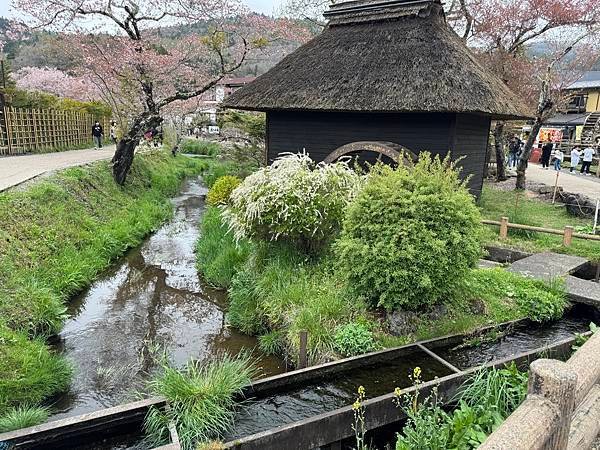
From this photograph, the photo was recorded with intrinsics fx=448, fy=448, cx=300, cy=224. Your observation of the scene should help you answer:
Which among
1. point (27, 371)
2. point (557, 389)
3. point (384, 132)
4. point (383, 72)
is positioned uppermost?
point (383, 72)

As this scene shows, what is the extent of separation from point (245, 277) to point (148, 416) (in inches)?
138

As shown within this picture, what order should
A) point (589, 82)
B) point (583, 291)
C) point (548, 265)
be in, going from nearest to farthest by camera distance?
point (583, 291) < point (548, 265) < point (589, 82)

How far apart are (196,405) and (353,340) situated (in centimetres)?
191

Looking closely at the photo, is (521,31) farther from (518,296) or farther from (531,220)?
(518,296)

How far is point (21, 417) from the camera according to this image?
3.90m

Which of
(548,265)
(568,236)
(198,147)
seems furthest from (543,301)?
(198,147)

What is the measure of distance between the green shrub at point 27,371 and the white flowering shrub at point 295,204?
Answer: 2896 millimetres

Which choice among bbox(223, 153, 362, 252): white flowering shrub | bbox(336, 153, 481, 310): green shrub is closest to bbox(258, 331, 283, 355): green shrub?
bbox(336, 153, 481, 310): green shrub

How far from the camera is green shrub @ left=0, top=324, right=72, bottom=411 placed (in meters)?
4.47

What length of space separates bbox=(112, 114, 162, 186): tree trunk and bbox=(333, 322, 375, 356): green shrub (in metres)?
10.3

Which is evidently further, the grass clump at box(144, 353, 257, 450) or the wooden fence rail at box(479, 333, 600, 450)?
the grass clump at box(144, 353, 257, 450)

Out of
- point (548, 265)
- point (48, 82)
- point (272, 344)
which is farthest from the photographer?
point (48, 82)

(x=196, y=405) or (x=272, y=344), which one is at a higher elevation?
(x=196, y=405)

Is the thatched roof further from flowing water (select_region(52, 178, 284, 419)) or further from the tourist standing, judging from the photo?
the tourist standing
